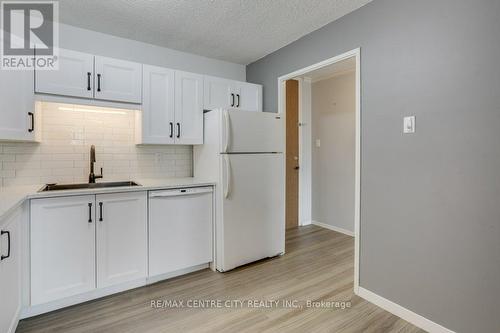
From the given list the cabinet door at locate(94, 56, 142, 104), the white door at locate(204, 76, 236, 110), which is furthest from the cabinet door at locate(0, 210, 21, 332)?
the white door at locate(204, 76, 236, 110)

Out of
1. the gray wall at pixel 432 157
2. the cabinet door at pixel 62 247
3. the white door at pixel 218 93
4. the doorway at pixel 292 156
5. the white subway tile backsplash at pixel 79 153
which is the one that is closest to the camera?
the gray wall at pixel 432 157

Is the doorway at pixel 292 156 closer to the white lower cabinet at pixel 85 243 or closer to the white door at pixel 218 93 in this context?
the white door at pixel 218 93

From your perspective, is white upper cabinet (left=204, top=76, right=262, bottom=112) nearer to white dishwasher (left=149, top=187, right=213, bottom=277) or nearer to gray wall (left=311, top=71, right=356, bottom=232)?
white dishwasher (left=149, top=187, right=213, bottom=277)

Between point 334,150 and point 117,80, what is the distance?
10.2 feet

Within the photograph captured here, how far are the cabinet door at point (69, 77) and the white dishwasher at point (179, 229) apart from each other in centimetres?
109

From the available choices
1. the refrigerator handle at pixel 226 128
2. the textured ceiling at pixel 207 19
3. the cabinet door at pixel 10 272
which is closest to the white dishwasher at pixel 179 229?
the refrigerator handle at pixel 226 128

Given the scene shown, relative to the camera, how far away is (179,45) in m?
3.00

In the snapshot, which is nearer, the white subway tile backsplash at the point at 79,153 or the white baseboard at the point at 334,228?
the white subway tile backsplash at the point at 79,153

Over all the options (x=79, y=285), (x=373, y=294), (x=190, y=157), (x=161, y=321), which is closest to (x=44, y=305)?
(x=79, y=285)

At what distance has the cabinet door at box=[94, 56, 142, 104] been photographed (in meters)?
2.32

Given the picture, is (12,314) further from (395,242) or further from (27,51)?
(395,242)

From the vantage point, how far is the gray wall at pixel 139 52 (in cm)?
256

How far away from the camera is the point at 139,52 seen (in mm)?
2910

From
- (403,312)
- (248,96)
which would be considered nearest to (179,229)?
(248,96)
